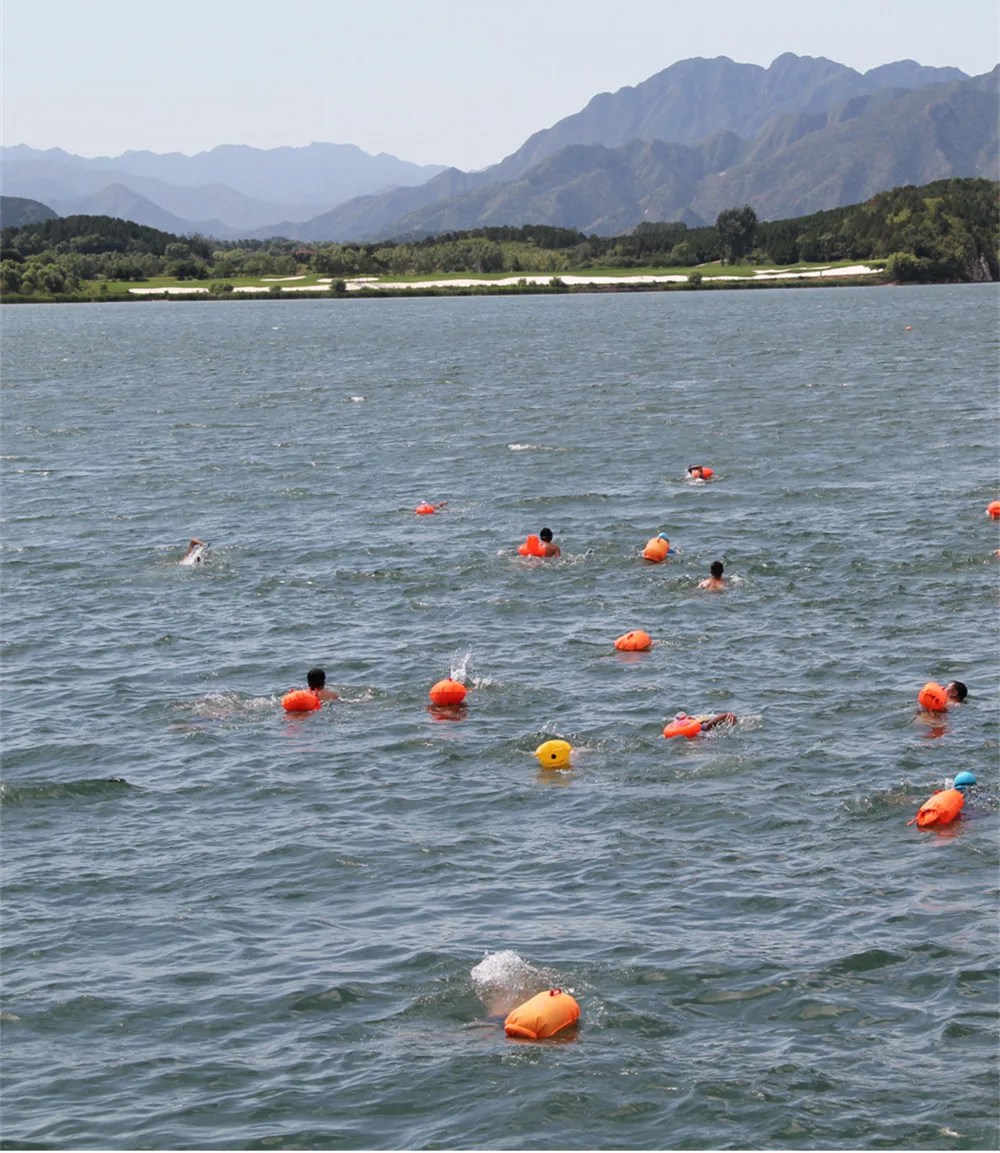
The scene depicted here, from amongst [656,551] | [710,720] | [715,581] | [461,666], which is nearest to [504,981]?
[710,720]

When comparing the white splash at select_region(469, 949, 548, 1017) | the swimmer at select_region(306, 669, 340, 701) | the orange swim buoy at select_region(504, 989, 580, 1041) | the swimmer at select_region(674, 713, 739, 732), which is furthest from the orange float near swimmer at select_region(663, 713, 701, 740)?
the orange swim buoy at select_region(504, 989, 580, 1041)

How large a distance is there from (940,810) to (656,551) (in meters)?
18.6

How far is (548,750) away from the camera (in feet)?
90.7

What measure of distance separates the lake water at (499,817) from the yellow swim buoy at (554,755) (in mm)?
503

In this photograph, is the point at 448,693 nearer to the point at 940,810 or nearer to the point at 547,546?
the point at 940,810

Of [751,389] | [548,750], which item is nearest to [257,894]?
[548,750]

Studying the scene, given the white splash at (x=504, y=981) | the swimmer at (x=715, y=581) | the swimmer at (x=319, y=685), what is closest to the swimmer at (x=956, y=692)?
the swimmer at (x=715, y=581)

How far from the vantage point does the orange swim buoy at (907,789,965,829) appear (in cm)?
2441

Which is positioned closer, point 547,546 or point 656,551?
point 656,551

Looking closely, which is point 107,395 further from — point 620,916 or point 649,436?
point 620,916

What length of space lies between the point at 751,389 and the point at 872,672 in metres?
56.7

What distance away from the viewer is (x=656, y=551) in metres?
42.3

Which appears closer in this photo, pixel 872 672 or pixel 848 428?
pixel 872 672

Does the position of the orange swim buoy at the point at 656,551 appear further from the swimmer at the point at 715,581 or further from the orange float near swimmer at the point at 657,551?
the swimmer at the point at 715,581
